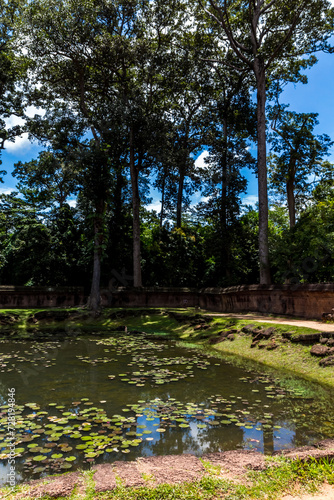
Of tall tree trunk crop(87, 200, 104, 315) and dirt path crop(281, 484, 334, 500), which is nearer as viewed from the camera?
dirt path crop(281, 484, 334, 500)

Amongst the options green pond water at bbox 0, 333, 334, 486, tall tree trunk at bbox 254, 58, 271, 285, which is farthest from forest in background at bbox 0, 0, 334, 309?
green pond water at bbox 0, 333, 334, 486

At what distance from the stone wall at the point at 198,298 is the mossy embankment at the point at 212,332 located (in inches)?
84.3

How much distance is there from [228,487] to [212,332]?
9.48m

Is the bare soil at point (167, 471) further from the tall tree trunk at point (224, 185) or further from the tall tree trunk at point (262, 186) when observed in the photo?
the tall tree trunk at point (224, 185)

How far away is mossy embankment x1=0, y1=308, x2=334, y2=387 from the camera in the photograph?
7.53m

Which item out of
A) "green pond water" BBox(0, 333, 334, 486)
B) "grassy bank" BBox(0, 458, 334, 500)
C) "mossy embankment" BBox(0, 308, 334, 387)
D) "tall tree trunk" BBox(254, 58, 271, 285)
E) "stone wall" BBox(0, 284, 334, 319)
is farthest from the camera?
"tall tree trunk" BBox(254, 58, 271, 285)

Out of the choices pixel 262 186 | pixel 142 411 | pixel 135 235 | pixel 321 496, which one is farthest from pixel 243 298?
pixel 321 496

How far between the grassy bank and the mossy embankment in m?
3.85

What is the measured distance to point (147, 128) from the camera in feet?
68.2

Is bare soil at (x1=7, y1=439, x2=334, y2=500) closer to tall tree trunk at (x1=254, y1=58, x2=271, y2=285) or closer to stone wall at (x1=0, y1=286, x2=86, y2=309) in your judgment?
tall tree trunk at (x1=254, y1=58, x2=271, y2=285)

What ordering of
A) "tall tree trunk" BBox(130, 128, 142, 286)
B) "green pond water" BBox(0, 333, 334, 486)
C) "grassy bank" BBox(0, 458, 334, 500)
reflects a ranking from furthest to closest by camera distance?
1. "tall tree trunk" BBox(130, 128, 142, 286)
2. "green pond water" BBox(0, 333, 334, 486)
3. "grassy bank" BBox(0, 458, 334, 500)

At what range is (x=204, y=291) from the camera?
19.1 metres

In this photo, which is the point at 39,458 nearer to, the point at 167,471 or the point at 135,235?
the point at 167,471

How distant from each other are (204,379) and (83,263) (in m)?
16.2
